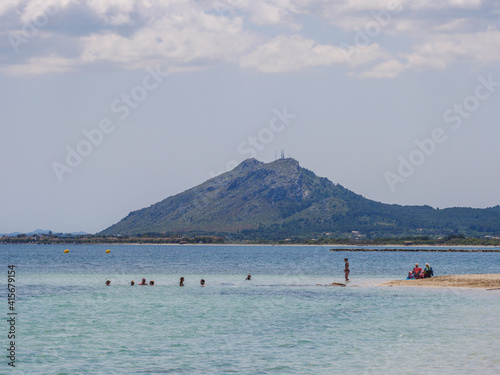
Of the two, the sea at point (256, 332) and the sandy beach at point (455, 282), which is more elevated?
the sandy beach at point (455, 282)

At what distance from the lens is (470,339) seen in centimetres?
3091

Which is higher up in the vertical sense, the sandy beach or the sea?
the sandy beach

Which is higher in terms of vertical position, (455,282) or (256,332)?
(455,282)

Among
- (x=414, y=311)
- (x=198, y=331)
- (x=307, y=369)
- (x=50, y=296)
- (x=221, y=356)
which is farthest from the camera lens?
(x=50, y=296)

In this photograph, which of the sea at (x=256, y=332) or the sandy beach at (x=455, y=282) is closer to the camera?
the sea at (x=256, y=332)

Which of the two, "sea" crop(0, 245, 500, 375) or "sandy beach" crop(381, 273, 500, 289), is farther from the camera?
"sandy beach" crop(381, 273, 500, 289)

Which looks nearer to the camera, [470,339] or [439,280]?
[470,339]

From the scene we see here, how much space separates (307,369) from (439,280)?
38.6m

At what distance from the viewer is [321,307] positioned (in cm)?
4450

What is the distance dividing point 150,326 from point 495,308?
819 inches

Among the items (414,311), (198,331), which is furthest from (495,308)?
(198,331)

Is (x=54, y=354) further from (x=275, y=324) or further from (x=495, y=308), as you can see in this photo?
(x=495, y=308)

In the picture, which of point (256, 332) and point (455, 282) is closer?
point (256, 332)

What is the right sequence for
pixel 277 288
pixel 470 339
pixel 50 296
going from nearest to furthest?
pixel 470 339 → pixel 50 296 → pixel 277 288
